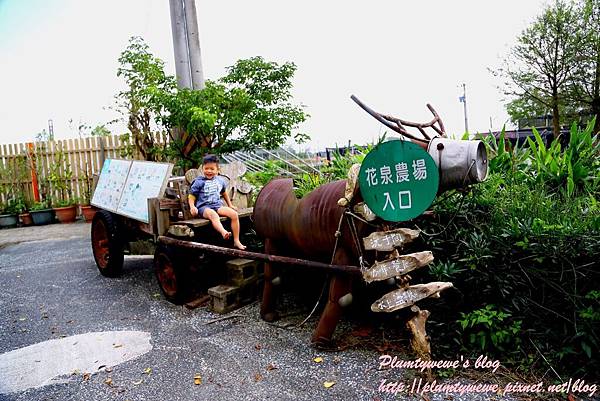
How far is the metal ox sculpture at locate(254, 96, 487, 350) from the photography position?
110 inches

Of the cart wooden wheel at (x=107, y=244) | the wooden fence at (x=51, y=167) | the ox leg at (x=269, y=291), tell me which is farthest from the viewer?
the wooden fence at (x=51, y=167)

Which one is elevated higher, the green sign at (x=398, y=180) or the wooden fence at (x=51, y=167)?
the wooden fence at (x=51, y=167)

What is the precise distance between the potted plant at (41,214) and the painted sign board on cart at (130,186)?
6223 mm

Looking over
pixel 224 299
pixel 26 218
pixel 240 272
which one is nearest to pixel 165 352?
pixel 224 299

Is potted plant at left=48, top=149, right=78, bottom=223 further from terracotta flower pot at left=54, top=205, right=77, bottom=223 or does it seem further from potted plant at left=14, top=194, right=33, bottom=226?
potted plant at left=14, top=194, right=33, bottom=226

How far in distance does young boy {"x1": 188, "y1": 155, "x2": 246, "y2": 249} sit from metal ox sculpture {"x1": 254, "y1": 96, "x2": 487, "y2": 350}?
550 mm

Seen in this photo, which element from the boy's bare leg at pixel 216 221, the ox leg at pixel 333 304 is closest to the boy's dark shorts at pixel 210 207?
the boy's bare leg at pixel 216 221

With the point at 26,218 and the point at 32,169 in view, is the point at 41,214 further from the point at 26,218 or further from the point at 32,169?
the point at 32,169

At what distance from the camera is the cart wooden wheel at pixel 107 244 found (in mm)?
5371

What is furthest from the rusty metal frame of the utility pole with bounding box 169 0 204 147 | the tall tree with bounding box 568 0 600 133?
the tall tree with bounding box 568 0 600 133

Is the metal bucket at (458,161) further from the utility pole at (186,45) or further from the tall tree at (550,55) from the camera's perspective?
the tall tree at (550,55)

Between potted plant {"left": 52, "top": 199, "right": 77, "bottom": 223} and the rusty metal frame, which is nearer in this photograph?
the rusty metal frame

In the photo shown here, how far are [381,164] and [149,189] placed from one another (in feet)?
9.96

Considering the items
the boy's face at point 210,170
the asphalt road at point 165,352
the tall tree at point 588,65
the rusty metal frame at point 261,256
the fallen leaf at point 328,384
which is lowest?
the fallen leaf at point 328,384
